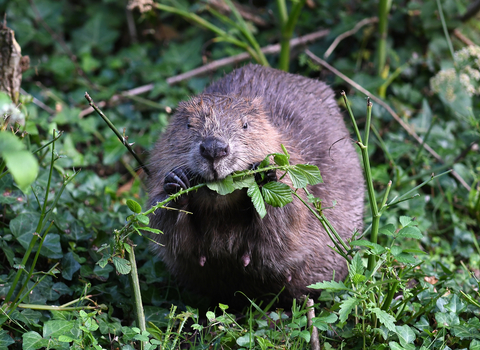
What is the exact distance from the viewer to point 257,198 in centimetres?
258

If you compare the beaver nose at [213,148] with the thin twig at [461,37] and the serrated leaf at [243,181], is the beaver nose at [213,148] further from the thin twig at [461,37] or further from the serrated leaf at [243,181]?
the thin twig at [461,37]

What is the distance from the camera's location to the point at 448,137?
504cm

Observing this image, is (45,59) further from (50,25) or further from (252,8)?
(252,8)

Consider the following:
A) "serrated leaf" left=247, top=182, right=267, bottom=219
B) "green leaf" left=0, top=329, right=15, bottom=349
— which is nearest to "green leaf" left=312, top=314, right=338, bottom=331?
"serrated leaf" left=247, top=182, right=267, bottom=219

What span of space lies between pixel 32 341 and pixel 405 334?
189 centimetres

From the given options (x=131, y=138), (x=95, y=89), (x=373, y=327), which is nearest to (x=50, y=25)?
(x=95, y=89)

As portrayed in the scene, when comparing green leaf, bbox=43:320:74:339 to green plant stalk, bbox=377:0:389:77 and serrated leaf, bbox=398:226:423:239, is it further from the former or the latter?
green plant stalk, bbox=377:0:389:77

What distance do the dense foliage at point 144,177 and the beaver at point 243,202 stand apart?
266 millimetres

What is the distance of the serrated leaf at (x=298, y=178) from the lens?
2590mm

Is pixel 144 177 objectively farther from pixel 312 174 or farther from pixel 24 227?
pixel 312 174

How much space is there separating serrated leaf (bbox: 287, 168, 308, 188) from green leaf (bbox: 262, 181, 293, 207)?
7 centimetres

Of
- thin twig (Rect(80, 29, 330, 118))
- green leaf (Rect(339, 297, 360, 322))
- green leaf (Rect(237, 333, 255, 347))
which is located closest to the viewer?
green leaf (Rect(339, 297, 360, 322))

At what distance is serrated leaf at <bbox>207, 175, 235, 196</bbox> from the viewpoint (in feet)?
8.67

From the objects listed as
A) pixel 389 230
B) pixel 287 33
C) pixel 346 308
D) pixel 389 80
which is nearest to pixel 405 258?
pixel 389 230
